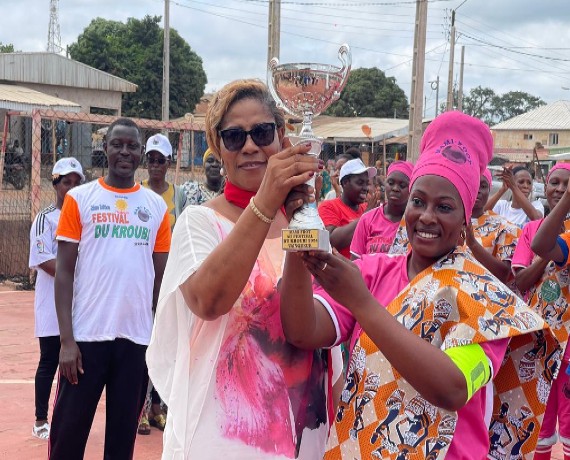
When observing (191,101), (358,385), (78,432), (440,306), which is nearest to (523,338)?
(440,306)

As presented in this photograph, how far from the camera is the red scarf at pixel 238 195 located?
2355mm

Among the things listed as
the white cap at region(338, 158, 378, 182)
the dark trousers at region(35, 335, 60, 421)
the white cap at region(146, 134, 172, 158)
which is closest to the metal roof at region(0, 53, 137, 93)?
the white cap at region(146, 134, 172, 158)

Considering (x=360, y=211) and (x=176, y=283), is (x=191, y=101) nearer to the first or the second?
(x=360, y=211)

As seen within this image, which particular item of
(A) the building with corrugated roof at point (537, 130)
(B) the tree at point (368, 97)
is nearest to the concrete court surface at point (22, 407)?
(B) the tree at point (368, 97)

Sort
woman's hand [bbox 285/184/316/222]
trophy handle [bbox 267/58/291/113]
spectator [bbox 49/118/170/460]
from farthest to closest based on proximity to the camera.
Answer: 1. spectator [bbox 49/118/170/460]
2. trophy handle [bbox 267/58/291/113]
3. woman's hand [bbox 285/184/316/222]

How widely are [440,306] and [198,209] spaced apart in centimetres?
76

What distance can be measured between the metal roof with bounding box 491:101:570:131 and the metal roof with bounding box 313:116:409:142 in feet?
87.8

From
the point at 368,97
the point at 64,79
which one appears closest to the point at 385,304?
the point at 64,79

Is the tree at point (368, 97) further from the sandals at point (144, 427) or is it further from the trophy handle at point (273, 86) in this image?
the trophy handle at point (273, 86)

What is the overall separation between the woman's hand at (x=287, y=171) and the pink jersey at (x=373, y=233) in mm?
3636

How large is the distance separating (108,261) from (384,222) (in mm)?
2361

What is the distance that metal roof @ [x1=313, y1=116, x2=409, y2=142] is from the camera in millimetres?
30609

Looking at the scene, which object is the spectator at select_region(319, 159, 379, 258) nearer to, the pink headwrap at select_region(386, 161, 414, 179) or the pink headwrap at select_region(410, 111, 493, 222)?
the pink headwrap at select_region(386, 161, 414, 179)

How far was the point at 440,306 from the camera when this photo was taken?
2.06 metres
